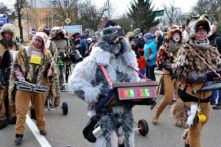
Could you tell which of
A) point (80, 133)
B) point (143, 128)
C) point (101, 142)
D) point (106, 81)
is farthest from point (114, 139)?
point (80, 133)

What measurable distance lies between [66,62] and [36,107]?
532cm

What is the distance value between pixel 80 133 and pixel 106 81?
113 inches

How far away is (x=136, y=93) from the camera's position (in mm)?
3830

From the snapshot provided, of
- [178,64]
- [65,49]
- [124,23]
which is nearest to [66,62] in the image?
[65,49]

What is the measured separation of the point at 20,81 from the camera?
19.6ft

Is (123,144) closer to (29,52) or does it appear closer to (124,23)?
(29,52)

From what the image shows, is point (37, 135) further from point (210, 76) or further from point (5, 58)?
point (210, 76)

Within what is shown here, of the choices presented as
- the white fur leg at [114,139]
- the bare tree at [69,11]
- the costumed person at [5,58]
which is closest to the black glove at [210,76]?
the white fur leg at [114,139]

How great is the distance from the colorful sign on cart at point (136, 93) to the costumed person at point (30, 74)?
2539mm

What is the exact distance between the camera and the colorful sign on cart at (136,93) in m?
3.75

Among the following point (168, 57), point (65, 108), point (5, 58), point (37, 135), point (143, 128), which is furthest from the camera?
point (65, 108)

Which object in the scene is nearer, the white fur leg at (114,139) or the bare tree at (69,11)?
the white fur leg at (114,139)

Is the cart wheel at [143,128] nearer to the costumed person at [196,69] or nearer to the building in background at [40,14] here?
the costumed person at [196,69]

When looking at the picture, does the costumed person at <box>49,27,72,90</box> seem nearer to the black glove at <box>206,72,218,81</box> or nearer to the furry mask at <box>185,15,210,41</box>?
the furry mask at <box>185,15,210,41</box>
